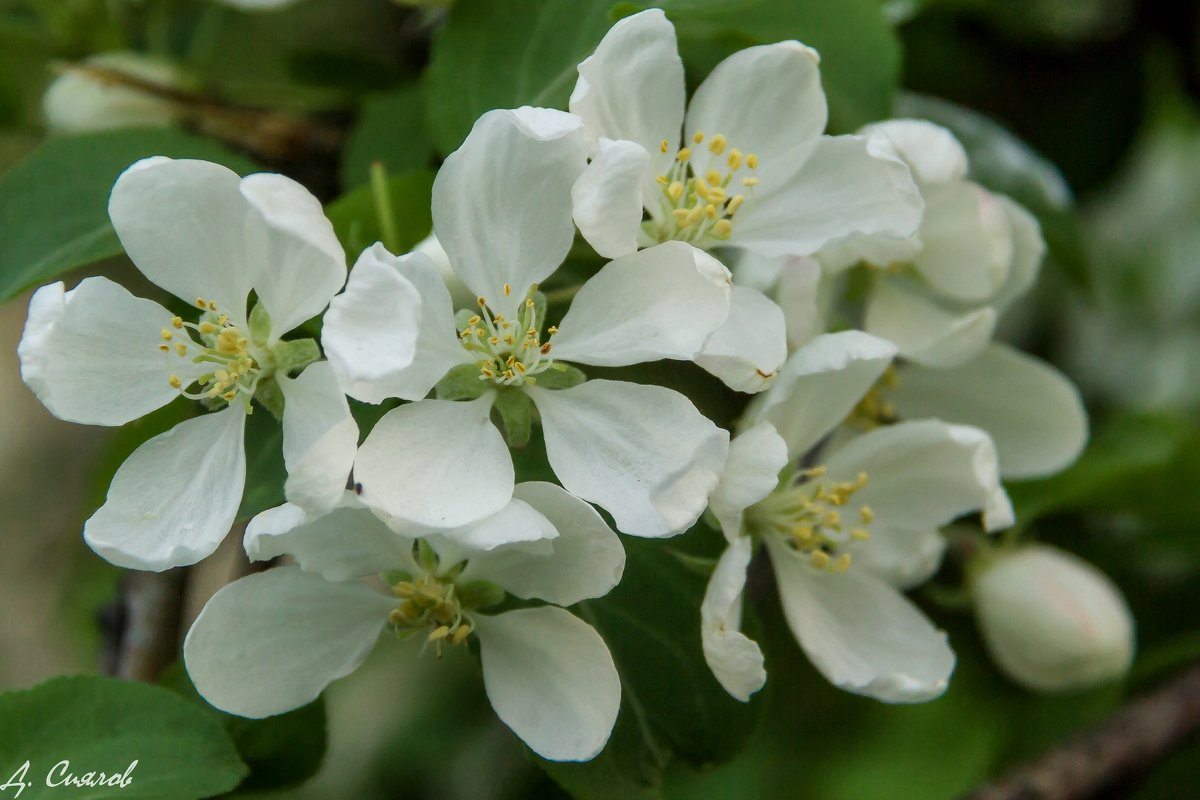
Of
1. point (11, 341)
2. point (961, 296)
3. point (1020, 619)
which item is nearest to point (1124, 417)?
point (1020, 619)

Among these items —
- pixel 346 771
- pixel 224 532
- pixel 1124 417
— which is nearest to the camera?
pixel 224 532

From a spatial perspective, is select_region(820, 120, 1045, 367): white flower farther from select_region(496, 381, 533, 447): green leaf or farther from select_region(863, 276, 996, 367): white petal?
select_region(496, 381, 533, 447): green leaf

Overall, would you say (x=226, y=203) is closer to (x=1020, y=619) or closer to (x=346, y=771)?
(x=1020, y=619)

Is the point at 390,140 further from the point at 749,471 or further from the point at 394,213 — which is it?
the point at 749,471


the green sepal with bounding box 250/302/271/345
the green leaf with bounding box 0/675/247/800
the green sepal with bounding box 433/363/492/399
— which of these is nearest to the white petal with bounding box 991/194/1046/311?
the green sepal with bounding box 433/363/492/399

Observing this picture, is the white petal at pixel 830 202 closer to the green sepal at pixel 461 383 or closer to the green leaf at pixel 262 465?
the green sepal at pixel 461 383

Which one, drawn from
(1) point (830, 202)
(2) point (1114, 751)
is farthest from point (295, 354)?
(2) point (1114, 751)

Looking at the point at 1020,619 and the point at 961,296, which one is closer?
the point at 961,296
